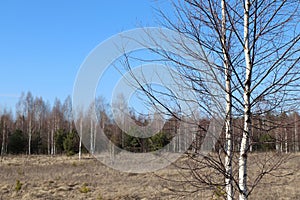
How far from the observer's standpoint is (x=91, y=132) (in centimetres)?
1475

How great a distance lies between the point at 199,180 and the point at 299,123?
2.09ft

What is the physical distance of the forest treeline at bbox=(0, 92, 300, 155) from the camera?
2.11 metres

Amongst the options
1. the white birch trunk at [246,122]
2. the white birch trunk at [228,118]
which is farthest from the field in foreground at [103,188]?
the white birch trunk at [246,122]

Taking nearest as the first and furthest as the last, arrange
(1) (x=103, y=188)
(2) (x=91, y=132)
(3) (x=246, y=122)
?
1. (3) (x=246, y=122)
2. (1) (x=103, y=188)
3. (2) (x=91, y=132)

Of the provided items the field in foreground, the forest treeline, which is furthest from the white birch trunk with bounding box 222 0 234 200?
the field in foreground

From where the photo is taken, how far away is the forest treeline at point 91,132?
211cm

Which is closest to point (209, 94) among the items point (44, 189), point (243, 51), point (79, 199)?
point (243, 51)

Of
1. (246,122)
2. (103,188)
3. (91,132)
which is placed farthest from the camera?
(91,132)

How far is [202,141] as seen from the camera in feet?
7.25

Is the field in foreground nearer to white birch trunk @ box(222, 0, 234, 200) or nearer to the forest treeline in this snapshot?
A: the forest treeline

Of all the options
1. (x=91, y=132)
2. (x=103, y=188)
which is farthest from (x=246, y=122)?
(x=91, y=132)

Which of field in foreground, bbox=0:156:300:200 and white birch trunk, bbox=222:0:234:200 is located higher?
white birch trunk, bbox=222:0:234:200

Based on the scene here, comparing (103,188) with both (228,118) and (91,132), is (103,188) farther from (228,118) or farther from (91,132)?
(228,118)

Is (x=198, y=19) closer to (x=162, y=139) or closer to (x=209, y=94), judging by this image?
(x=209, y=94)
